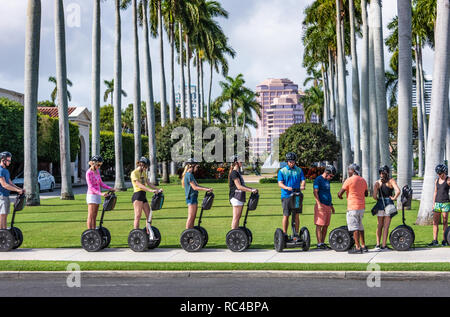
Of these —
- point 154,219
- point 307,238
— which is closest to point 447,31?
point 307,238

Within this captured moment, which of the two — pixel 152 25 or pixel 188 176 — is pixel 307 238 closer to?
pixel 188 176

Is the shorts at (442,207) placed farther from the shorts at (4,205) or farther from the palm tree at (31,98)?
the palm tree at (31,98)

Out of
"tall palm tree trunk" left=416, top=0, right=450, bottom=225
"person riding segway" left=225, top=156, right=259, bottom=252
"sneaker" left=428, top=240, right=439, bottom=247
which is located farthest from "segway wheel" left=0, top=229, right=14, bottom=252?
"tall palm tree trunk" left=416, top=0, right=450, bottom=225

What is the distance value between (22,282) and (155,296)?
265cm

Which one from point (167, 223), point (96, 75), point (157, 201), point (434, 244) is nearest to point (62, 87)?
point (96, 75)

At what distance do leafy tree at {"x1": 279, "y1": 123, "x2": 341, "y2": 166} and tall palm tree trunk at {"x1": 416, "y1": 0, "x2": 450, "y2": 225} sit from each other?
137 feet

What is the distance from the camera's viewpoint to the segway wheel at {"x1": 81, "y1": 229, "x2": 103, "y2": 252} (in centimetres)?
1238

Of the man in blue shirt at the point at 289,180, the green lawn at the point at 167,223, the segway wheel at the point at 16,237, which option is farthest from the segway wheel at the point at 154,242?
the segway wheel at the point at 16,237

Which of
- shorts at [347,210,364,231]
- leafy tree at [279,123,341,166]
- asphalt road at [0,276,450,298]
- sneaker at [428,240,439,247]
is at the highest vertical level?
leafy tree at [279,123,341,166]

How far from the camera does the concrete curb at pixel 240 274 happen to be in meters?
9.72

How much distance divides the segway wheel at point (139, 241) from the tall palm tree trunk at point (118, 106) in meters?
27.4

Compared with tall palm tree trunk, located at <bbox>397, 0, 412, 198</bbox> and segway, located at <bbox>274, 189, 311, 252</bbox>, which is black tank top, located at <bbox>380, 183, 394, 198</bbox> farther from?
tall palm tree trunk, located at <bbox>397, 0, 412, 198</bbox>

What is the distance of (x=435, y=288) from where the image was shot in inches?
351

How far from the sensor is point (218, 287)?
913cm
